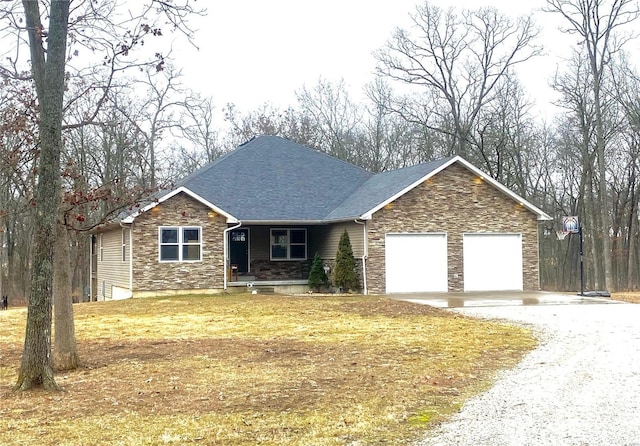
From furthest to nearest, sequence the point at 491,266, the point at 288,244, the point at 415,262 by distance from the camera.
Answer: the point at 288,244 < the point at 491,266 < the point at 415,262

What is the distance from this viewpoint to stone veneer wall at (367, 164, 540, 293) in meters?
23.3

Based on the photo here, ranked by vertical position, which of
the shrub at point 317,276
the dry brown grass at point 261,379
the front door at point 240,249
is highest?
the front door at point 240,249

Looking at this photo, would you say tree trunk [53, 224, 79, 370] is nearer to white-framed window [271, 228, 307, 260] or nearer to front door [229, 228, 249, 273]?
front door [229, 228, 249, 273]

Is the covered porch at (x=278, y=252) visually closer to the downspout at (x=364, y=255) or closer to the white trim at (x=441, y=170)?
the downspout at (x=364, y=255)

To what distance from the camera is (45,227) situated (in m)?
8.63

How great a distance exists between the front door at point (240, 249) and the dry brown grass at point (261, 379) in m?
9.37

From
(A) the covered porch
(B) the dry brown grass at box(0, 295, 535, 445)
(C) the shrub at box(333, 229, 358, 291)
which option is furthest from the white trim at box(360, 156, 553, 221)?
(B) the dry brown grass at box(0, 295, 535, 445)

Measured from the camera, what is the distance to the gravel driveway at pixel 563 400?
622 centimetres

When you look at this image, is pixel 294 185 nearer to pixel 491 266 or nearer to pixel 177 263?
pixel 177 263

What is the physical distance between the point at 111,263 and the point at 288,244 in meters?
6.71

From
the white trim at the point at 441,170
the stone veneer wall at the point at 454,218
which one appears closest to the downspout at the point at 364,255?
the stone veneer wall at the point at 454,218

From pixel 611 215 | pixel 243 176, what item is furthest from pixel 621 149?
pixel 243 176

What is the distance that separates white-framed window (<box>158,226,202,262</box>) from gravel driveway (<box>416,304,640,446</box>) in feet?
42.8

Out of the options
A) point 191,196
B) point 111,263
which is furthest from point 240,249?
point 111,263
